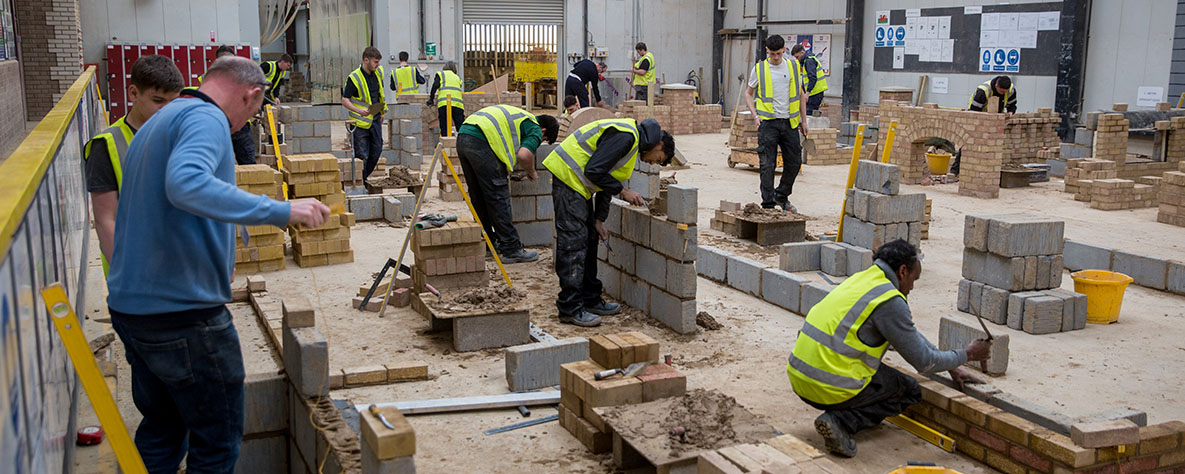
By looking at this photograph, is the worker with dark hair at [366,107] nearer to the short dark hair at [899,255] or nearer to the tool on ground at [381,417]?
the short dark hair at [899,255]

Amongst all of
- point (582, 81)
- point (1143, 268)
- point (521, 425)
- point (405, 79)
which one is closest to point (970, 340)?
point (521, 425)

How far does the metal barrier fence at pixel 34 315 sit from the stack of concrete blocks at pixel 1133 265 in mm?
8153

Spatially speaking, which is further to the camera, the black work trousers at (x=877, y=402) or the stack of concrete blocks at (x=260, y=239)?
the stack of concrete blocks at (x=260, y=239)

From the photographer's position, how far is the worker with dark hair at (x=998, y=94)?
13.8 m

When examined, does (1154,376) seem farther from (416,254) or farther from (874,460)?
(416,254)

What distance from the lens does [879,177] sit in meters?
8.69

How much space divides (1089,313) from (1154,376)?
129cm

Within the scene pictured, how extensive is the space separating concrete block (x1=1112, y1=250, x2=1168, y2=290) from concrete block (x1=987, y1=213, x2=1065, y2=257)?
1510 millimetres

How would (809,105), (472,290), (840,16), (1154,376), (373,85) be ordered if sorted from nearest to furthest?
(1154,376) → (472,290) → (373,85) → (809,105) → (840,16)

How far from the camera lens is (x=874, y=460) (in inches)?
194

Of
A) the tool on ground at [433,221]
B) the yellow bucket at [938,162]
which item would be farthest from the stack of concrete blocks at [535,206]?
the yellow bucket at [938,162]

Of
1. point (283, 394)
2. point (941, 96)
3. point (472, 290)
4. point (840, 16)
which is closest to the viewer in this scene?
point (283, 394)

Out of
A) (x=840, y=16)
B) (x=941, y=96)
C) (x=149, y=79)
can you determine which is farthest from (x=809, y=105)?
(x=149, y=79)

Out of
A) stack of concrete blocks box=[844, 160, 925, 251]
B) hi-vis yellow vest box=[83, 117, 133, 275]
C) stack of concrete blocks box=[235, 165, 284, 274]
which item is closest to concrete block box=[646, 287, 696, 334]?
stack of concrete blocks box=[844, 160, 925, 251]
